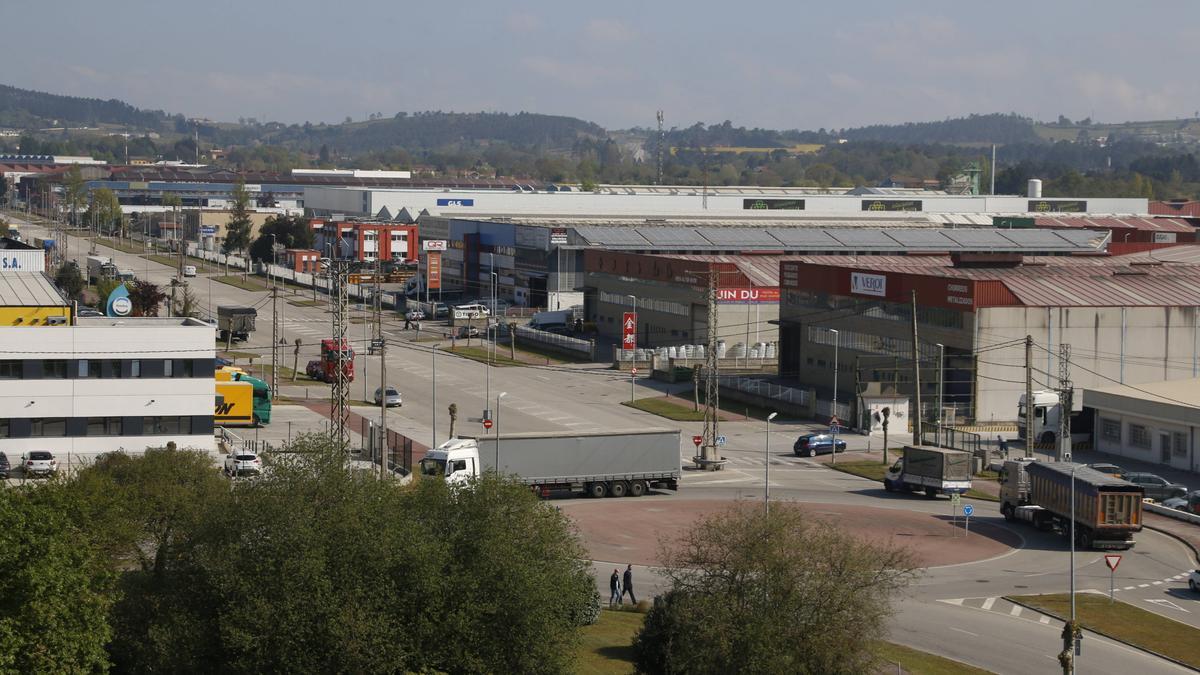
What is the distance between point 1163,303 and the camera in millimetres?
75312

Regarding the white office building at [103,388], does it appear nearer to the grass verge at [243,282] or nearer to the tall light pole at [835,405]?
the tall light pole at [835,405]

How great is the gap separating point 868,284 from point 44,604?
58249mm

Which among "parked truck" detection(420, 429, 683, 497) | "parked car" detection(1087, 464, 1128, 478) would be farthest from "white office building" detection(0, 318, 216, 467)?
"parked car" detection(1087, 464, 1128, 478)

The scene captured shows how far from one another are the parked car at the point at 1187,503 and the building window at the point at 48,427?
40.9 m

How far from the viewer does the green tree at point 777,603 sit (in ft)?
92.5

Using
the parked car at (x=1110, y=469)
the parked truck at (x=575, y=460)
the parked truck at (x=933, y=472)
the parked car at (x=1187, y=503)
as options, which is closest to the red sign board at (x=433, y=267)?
the parked truck at (x=575, y=460)

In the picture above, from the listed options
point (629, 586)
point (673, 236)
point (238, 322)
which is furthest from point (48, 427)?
point (673, 236)

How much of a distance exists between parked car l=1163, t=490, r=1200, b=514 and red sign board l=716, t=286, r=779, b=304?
42660 mm

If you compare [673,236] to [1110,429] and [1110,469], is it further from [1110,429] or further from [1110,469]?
[1110,469]

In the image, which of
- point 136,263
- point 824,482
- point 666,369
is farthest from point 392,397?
point 136,263

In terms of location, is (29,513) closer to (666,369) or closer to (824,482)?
(824,482)

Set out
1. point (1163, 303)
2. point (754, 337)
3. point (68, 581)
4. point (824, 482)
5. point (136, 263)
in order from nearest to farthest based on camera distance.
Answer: point (68, 581) < point (824, 482) < point (1163, 303) < point (754, 337) < point (136, 263)

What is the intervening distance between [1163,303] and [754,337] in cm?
2707

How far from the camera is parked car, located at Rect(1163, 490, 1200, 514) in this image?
53.5m
